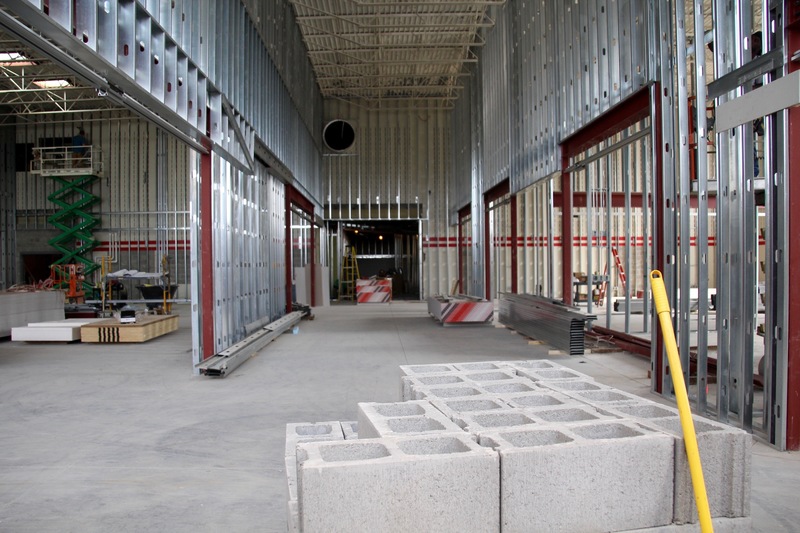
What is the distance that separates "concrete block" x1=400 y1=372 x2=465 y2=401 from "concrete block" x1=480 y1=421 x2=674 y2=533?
1257 millimetres

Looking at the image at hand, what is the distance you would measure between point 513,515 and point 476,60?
66.0ft

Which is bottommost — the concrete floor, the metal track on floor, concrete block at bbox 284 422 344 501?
the concrete floor

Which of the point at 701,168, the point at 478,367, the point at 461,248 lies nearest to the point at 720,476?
the point at 478,367

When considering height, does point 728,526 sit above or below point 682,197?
below

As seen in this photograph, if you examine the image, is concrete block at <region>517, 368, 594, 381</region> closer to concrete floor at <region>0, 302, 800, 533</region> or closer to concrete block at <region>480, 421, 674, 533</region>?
concrete floor at <region>0, 302, 800, 533</region>

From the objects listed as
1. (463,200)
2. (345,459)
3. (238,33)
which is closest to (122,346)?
(238,33)

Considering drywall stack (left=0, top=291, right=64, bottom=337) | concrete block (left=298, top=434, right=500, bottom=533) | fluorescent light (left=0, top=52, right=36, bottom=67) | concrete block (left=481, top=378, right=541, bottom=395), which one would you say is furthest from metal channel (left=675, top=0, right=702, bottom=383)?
fluorescent light (left=0, top=52, right=36, bottom=67)

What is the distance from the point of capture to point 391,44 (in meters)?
20.8

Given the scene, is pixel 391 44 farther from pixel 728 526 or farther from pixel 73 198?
pixel 728 526

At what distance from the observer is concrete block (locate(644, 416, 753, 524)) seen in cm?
283

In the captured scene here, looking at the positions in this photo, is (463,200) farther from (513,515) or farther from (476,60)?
(513,515)

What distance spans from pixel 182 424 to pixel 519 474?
4450 millimetres

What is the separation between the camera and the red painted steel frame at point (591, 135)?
8008 mm

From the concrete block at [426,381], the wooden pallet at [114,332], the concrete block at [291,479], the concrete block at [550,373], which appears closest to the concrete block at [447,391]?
the concrete block at [426,381]
